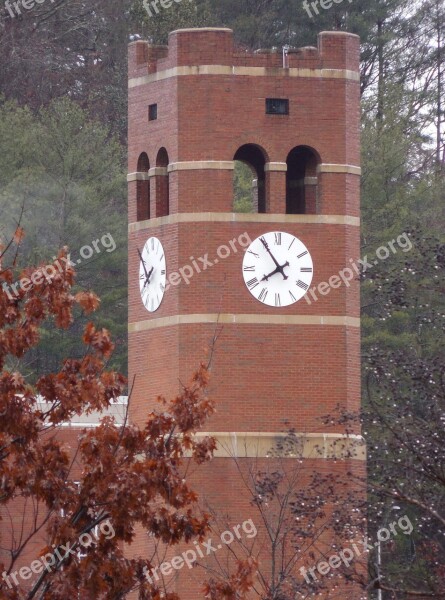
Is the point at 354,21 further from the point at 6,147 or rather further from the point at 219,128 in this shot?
the point at 219,128

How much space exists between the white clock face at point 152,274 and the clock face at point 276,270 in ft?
4.70

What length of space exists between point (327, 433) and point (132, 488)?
14.0 m

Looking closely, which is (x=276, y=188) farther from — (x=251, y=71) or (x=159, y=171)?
(x=159, y=171)

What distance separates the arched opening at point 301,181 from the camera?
31.6 m

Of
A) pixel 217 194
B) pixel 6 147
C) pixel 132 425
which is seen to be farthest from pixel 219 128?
pixel 6 147

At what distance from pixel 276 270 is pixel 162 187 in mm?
2463

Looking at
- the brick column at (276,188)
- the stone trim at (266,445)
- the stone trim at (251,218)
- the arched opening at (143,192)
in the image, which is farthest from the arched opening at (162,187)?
the stone trim at (266,445)

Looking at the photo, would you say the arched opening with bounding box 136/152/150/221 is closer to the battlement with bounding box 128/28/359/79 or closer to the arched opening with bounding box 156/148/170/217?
the arched opening with bounding box 156/148/170/217

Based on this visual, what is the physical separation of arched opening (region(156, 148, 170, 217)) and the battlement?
137 cm

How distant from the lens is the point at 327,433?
30.4 metres

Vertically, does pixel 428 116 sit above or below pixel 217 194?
above

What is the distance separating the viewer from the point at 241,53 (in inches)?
1213

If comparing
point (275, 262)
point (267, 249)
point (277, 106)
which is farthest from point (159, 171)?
point (275, 262)

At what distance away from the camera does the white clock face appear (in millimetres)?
31016
